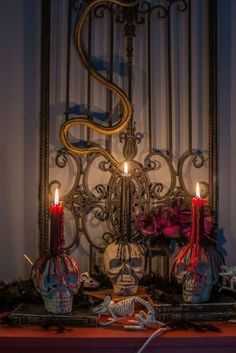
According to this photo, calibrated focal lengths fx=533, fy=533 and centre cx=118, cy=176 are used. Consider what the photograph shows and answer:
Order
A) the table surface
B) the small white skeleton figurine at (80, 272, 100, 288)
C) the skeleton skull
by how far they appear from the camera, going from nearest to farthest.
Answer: the table surface < the skeleton skull < the small white skeleton figurine at (80, 272, 100, 288)

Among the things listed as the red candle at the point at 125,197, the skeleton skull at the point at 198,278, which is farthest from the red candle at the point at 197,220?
the red candle at the point at 125,197

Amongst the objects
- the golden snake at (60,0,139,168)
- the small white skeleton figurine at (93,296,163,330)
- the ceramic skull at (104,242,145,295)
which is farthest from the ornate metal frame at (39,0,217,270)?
the small white skeleton figurine at (93,296,163,330)

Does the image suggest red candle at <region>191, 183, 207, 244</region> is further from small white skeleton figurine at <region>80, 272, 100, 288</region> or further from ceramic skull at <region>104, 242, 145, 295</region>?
small white skeleton figurine at <region>80, 272, 100, 288</region>

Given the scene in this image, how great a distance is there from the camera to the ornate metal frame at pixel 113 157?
114 cm

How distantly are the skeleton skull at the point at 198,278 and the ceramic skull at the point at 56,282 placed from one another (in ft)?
0.67

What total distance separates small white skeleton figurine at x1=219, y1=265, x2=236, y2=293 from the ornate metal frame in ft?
0.49

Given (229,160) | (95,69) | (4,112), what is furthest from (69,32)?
(229,160)

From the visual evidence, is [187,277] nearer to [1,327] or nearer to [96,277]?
[96,277]

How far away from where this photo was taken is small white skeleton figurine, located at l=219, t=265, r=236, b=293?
3.43ft

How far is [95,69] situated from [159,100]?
155 mm

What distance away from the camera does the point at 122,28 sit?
3.82 ft

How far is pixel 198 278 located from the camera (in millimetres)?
986

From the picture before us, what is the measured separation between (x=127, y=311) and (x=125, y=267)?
11cm
